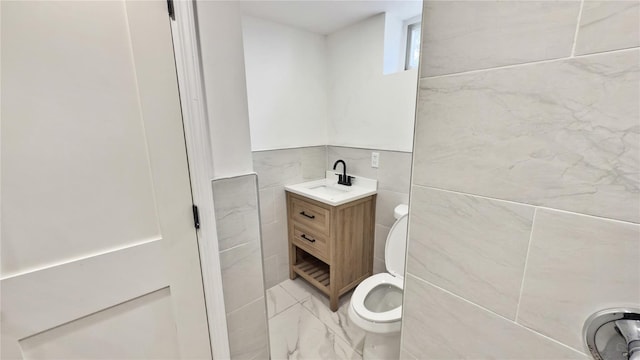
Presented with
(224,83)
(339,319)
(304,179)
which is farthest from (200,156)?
(339,319)

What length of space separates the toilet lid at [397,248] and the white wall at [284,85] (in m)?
1.07

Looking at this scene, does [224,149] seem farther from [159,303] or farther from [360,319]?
[360,319]

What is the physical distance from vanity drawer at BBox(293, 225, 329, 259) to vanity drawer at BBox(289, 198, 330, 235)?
Result: 0.06 m

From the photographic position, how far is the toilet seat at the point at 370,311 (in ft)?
4.15

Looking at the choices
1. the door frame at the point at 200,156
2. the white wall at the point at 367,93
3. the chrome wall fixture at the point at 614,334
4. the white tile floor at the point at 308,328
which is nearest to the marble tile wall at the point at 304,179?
the white wall at the point at 367,93

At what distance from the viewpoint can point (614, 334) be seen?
42 centimetres

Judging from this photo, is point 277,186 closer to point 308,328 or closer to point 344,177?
point 344,177

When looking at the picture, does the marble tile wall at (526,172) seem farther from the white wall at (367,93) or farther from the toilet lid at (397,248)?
the white wall at (367,93)

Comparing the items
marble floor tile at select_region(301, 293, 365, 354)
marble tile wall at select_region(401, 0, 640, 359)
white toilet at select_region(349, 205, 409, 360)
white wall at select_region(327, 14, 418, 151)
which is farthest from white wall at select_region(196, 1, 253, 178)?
marble floor tile at select_region(301, 293, 365, 354)

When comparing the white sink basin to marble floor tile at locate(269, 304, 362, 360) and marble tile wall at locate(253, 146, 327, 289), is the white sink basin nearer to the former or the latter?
marble tile wall at locate(253, 146, 327, 289)

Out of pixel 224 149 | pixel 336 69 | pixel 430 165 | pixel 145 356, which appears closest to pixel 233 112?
pixel 224 149

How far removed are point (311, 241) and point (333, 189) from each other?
1.53 ft

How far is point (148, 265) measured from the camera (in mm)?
831

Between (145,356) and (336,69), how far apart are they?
84.9 inches
